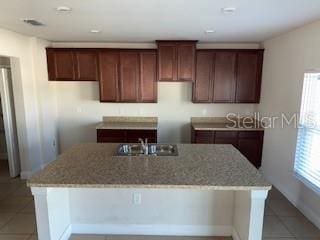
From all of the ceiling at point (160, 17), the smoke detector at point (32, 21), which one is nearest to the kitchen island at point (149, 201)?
the ceiling at point (160, 17)

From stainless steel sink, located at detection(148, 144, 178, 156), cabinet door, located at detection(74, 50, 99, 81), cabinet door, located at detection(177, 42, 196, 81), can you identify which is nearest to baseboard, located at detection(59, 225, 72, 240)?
stainless steel sink, located at detection(148, 144, 178, 156)

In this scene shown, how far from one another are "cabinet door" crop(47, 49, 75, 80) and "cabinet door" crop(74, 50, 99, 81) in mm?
115

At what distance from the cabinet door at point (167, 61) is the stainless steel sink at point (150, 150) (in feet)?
6.03

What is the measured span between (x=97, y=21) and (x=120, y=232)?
2526mm

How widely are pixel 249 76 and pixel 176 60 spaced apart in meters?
1.43

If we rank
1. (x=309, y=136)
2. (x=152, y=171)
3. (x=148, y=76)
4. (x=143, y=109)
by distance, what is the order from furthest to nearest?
(x=143, y=109), (x=148, y=76), (x=309, y=136), (x=152, y=171)

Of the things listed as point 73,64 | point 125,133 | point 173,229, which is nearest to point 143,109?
point 125,133

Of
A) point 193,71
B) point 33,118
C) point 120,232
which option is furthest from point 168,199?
point 33,118

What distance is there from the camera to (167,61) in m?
Answer: 4.52

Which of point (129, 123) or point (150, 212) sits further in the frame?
point (129, 123)

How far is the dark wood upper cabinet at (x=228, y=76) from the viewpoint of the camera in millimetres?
4562

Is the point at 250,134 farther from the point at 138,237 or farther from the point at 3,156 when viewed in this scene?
the point at 3,156

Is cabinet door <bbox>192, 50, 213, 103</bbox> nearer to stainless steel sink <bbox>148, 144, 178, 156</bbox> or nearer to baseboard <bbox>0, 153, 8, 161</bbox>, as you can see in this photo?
stainless steel sink <bbox>148, 144, 178, 156</bbox>

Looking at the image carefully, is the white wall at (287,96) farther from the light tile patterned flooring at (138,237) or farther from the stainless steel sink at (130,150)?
the stainless steel sink at (130,150)
